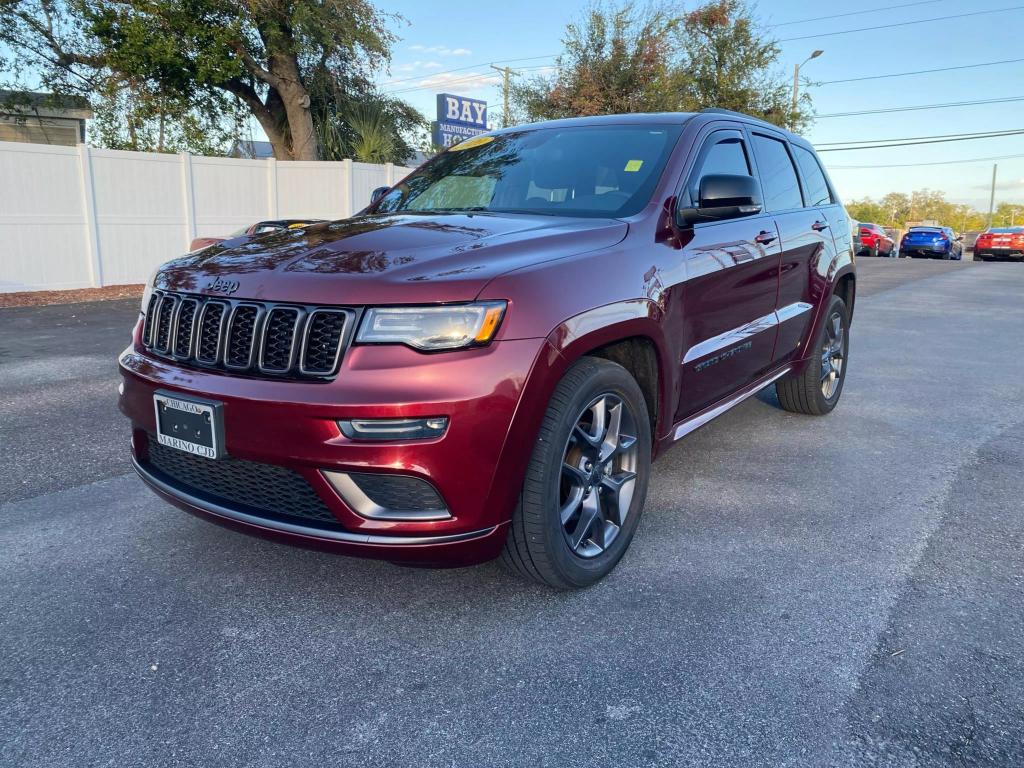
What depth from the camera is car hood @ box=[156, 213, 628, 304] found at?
237 centimetres

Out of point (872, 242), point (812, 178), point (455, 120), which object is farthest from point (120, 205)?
point (872, 242)

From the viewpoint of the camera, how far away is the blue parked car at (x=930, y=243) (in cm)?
3200

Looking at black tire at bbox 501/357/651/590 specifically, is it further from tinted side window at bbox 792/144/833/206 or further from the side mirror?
tinted side window at bbox 792/144/833/206

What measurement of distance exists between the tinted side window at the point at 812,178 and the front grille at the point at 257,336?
3701 mm

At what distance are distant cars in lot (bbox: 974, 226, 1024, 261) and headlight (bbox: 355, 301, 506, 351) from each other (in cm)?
3374

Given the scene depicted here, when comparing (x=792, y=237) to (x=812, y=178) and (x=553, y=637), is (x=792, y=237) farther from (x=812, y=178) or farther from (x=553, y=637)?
(x=553, y=637)

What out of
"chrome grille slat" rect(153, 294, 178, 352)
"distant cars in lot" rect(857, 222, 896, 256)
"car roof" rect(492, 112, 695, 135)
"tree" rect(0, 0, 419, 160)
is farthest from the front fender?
"distant cars in lot" rect(857, 222, 896, 256)

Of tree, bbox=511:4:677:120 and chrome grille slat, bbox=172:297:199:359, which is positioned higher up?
tree, bbox=511:4:677:120

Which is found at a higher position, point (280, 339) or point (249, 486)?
point (280, 339)

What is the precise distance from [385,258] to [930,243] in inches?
1368

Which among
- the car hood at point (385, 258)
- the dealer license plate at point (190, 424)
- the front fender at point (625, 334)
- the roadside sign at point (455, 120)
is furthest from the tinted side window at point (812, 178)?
the roadside sign at point (455, 120)

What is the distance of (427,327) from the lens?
7.61 feet

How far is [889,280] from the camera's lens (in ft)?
61.6

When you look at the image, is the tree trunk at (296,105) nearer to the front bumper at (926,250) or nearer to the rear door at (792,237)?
the rear door at (792,237)
